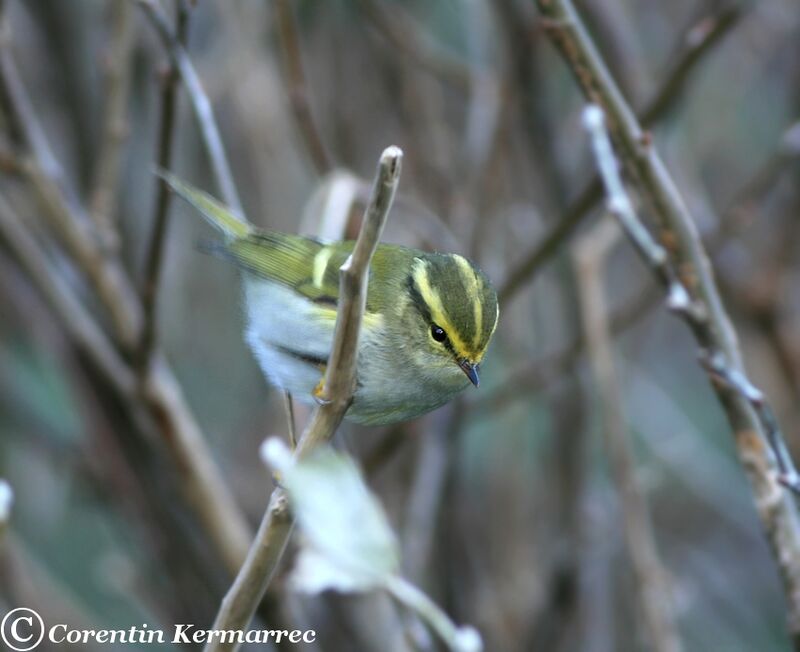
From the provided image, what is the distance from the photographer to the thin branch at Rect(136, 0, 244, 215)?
2053 mm

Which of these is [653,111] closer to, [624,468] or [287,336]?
[624,468]

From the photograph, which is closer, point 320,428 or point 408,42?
point 320,428

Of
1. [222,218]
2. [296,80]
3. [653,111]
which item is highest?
[653,111]

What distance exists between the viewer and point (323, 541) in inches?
45.5

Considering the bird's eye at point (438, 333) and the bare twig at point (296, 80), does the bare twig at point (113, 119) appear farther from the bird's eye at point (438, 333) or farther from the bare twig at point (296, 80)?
the bird's eye at point (438, 333)

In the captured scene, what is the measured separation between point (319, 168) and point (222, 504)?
100cm

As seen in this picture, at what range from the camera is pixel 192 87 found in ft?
7.16

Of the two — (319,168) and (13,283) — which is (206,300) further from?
(319,168)

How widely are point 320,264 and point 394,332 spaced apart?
36 cm

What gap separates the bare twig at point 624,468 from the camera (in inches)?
99.6

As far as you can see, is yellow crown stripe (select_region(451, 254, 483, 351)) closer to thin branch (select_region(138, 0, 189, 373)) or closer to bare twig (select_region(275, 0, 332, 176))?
thin branch (select_region(138, 0, 189, 373))

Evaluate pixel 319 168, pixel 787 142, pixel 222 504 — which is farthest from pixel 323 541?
pixel 787 142

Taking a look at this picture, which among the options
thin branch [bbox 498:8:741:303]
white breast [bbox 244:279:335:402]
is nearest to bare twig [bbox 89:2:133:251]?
white breast [bbox 244:279:335:402]

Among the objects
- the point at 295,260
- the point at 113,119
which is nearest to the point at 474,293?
the point at 295,260
